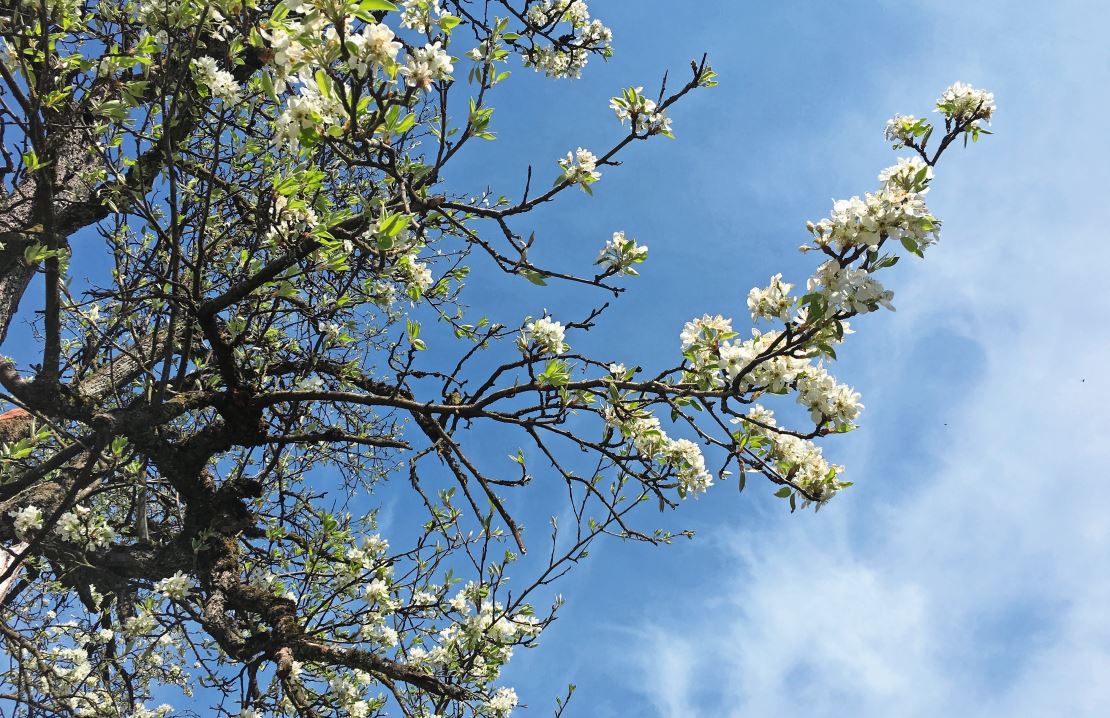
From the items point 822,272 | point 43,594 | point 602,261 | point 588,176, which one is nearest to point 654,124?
point 588,176

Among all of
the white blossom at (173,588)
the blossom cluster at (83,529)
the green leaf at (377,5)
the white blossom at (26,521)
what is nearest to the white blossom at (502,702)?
the white blossom at (173,588)

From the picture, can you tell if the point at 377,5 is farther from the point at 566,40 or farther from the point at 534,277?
the point at 566,40

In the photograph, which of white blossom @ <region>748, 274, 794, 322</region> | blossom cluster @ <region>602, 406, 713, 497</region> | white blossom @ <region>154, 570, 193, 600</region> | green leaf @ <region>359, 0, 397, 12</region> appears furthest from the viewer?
white blossom @ <region>154, 570, 193, 600</region>

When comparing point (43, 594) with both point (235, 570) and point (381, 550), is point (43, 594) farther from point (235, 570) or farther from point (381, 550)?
point (381, 550)

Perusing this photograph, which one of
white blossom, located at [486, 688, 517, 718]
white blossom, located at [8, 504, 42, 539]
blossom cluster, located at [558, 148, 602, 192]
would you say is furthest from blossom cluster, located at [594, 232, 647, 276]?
white blossom, located at [8, 504, 42, 539]

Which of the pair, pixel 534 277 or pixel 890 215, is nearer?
pixel 890 215

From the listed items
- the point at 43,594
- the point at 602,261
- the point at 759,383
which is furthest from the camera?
the point at 43,594

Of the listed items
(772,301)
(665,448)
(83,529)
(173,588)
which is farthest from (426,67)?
(83,529)

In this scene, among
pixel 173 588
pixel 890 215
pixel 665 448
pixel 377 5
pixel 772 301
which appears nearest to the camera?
pixel 377 5

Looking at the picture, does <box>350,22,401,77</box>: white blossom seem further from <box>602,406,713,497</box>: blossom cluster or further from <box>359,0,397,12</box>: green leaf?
<box>602,406,713,497</box>: blossom cluster

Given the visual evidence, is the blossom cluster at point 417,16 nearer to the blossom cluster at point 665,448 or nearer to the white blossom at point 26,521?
the blossom cluster at point 665,448

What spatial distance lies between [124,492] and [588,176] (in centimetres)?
525

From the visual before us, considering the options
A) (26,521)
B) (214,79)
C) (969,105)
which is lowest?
(26,521)

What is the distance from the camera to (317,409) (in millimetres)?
5926
